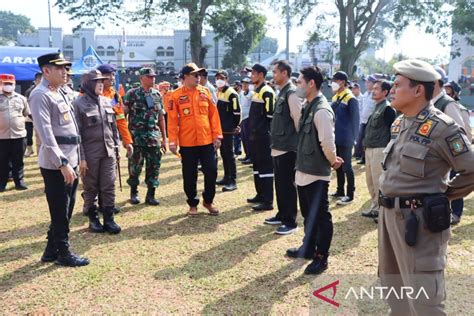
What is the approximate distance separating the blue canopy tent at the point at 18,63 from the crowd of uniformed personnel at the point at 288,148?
559 cm

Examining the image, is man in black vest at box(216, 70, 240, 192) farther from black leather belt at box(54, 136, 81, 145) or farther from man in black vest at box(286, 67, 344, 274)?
black leather belt at box(54, 136, 81, 145)

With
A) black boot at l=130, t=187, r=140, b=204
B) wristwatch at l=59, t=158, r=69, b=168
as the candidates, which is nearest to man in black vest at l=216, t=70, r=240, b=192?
black boot at l=130, t=187, r=140, b=204

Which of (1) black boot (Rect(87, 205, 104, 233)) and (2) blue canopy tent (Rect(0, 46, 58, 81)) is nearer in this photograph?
(1) black boot (Rect(87, 205, 104, 233))

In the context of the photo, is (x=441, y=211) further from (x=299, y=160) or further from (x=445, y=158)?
(x=299, y=160)

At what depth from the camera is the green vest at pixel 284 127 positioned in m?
4.78

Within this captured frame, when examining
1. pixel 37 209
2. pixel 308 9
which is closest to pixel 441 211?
pixel 37 209

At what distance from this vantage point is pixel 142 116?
20.1ft

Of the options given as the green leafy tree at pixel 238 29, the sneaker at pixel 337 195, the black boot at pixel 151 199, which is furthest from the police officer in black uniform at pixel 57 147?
the green leafy tree at pixel 238 29

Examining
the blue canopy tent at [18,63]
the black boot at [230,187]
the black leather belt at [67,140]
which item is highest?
the blue canopy tent at [18,63]

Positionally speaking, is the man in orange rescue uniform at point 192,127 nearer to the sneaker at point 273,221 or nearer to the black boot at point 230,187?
the sneaker at point 273,221

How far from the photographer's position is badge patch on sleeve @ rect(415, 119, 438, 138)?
2.34 metres

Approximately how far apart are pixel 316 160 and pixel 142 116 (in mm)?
3121

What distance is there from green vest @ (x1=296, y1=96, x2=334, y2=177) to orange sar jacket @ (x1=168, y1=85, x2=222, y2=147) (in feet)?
6.00

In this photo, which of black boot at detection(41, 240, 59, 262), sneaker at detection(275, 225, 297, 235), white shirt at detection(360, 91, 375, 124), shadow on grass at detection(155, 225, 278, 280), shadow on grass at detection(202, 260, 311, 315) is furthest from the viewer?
white shirt at detection(360, 91, 375, 124)
